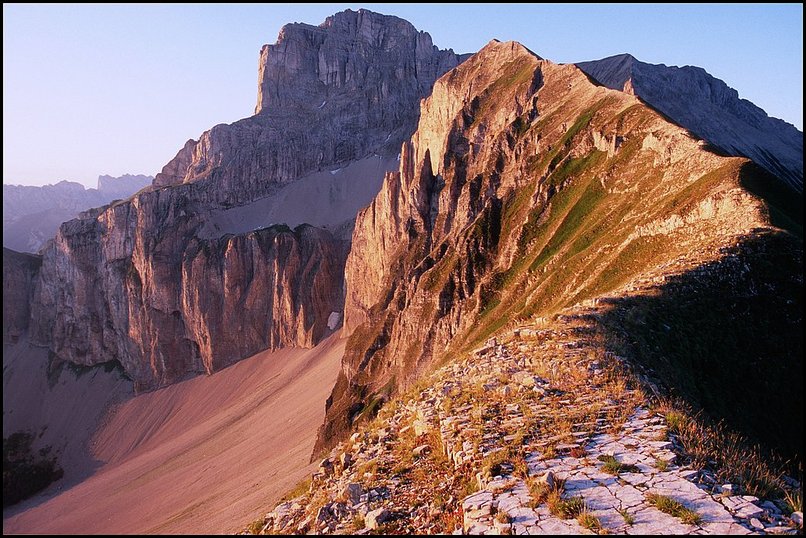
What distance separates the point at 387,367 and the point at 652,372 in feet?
201

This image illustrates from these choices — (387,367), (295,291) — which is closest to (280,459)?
(387,367)

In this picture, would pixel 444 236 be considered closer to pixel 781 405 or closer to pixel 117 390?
pixel 781 405

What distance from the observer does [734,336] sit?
74.0 feet

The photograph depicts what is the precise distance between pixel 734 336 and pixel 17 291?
184 m

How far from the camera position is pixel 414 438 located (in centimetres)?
1335

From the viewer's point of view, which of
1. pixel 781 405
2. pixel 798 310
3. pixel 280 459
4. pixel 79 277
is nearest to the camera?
pixel 781 405

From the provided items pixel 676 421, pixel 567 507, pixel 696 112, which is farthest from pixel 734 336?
pixel 696 112

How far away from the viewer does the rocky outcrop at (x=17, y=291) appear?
150375 millimetres

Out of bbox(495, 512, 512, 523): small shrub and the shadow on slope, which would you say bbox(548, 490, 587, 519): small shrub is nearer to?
bbox(495, 512, 512, 523): small shrub

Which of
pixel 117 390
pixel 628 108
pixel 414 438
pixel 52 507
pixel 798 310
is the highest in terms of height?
pixel 628 108

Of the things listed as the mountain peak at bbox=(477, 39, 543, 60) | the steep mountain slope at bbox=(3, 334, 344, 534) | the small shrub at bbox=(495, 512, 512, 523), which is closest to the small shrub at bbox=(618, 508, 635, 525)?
the small shrub at bbox=(495, 512, 512, 523)

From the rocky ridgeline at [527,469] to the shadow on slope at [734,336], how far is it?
4.42 meters

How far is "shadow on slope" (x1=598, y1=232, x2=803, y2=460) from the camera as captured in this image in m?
18.2

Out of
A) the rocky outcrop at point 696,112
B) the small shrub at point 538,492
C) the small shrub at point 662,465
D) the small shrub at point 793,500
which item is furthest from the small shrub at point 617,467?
the rocky outcrop at point 696,112
